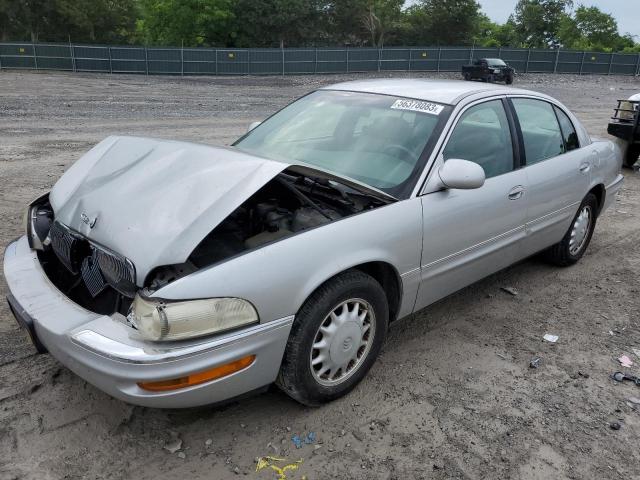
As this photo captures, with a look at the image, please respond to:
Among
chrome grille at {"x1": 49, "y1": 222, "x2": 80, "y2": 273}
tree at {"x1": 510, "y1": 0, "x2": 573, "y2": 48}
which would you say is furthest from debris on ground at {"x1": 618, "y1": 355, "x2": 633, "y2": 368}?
tree at {"x1": 510, "y1": 0, "x2": 573, "y2": 48}

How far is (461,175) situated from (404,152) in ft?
1.37

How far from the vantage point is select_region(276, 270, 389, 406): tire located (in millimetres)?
2631

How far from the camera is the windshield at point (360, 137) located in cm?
330

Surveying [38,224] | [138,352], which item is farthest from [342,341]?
[38,224]

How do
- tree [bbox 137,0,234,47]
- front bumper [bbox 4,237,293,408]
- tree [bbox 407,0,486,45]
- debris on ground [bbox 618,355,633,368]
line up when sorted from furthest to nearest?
tree [bbox 407,0,486,45] → tree [bbox 137,0,234,47] → debris on ground [bbox 618,355,633,368] → front bumper [bbox 4,237,293,408]

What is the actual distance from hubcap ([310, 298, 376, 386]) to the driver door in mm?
499

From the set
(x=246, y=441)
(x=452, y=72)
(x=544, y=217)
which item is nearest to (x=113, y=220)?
(x=246, y=441)

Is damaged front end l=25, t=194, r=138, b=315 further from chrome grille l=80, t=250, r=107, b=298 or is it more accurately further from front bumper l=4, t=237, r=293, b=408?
front bumper l=4, t=237, r=293, b=408

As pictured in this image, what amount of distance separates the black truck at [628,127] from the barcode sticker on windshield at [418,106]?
6984 millimetres

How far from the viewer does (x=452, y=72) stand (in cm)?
3566

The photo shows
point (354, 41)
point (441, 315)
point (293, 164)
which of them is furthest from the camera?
point (354, 41)

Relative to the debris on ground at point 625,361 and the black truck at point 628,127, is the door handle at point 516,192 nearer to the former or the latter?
the debris on ground at point 625,361

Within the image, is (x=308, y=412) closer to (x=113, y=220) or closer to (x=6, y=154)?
(x=113, y=220)

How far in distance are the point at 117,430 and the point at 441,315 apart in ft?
7.80
